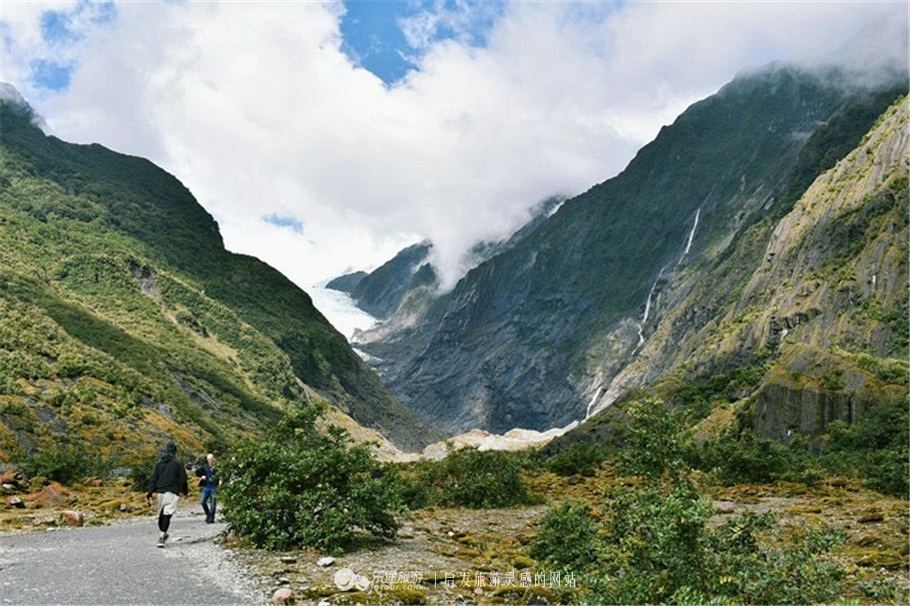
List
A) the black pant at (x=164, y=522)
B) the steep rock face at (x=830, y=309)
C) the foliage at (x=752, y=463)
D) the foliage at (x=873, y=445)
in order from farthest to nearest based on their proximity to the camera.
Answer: the steep rock face at (x=830, y=309), the foliage at (x=752, y=463), the foliage at (x=873, y=445), the black pant at (x=164, y=522)

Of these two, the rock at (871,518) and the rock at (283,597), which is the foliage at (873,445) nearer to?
the rock at (871,518)

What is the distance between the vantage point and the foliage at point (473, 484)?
34.0 m

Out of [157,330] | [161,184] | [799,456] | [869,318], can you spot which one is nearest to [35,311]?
[157,330]

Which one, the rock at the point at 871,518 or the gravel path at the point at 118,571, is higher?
the rock at the point at 871,518

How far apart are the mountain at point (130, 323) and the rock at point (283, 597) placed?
1152 centimetres

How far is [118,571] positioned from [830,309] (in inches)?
3745

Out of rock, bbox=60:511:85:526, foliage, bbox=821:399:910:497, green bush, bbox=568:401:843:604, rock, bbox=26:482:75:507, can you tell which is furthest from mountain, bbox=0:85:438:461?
foliage, bbox=821:399:910:497

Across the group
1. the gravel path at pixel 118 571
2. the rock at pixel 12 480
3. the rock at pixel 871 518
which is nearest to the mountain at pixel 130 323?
the gravel path at pixel 118 571

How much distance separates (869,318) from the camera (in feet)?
262

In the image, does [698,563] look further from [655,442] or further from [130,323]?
[130,323]

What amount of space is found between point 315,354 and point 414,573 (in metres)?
170

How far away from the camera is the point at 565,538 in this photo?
17328 mm

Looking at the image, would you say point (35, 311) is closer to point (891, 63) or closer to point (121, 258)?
point (121, 258)

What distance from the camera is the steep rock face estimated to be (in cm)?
4878
